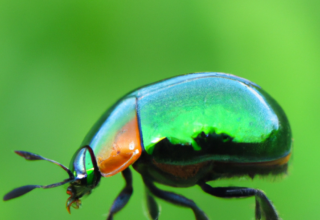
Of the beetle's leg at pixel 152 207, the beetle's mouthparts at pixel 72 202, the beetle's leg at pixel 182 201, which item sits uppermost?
the beetle's mouthparts at pixel 72 202

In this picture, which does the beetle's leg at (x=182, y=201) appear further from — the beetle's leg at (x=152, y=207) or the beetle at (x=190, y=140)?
the beetle's leg at (x=152, y=207)

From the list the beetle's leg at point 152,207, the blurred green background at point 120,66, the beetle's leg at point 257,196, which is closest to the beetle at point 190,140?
the beetle's leg at point 257,196

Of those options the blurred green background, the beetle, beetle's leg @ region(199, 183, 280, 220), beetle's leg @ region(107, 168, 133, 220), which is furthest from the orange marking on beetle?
the blurred green background

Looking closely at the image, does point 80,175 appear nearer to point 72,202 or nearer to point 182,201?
point 72,202

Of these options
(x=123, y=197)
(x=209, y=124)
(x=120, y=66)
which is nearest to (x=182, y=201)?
(x=123, y=197)

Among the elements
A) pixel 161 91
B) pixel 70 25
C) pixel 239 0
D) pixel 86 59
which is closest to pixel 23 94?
pixel 86 59

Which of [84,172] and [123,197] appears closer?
[84,172]

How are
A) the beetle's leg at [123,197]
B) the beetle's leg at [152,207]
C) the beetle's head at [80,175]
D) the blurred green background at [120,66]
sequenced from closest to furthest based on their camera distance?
the beetle's head at [80,175]
the beetle's leg at [123,197]
the beetle's leg at [152,207]
the blurred green background at [120,66]

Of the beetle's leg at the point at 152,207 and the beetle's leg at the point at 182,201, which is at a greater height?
the beetle's leg at the point at 182,201
